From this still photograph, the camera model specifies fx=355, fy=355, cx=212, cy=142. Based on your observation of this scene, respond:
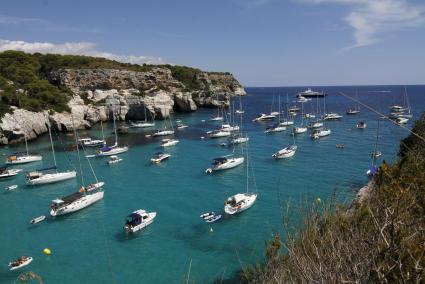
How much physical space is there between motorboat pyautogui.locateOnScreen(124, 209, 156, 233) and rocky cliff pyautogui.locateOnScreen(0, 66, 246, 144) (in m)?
46.4

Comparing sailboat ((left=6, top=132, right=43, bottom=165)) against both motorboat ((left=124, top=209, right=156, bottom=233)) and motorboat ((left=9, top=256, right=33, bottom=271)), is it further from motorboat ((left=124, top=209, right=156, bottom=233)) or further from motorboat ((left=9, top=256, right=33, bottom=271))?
motorboat ((left=9, top=256, right=33, bottom=271))

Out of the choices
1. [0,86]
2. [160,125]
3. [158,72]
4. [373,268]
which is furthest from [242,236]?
[158,72]

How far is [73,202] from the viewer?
3528cm

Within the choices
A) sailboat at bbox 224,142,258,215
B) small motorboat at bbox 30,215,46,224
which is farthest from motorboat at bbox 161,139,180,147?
sailboat at bbox 224,142,258,215

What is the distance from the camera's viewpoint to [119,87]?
10831 cm

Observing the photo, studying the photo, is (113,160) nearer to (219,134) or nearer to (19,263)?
(219,134)

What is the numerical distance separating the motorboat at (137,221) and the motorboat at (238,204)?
6864mm

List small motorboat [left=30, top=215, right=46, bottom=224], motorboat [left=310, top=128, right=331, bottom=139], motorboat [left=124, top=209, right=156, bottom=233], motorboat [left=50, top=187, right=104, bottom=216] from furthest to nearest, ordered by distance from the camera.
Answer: motorboat [left=310, top=128, right=331, bottom=139]
motorboat [left=50, top=187, right=104, bottom=216]
small motorboat [left=30, top=215, right=46, bottom=224]
motorboat [left=124, top=209, right=156, bottom=233]

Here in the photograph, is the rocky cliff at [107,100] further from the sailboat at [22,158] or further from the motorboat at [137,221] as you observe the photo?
the motorboat at [137,221]

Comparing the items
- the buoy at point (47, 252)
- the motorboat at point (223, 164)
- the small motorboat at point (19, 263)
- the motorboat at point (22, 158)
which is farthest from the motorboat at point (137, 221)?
the motorboat at point (22, 158)

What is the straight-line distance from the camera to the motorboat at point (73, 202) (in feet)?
112

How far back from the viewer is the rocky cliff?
69938 millimetres

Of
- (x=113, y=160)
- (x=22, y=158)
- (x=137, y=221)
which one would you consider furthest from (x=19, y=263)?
(x=22, y=158)

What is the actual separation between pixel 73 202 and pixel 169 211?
9.79 meters
